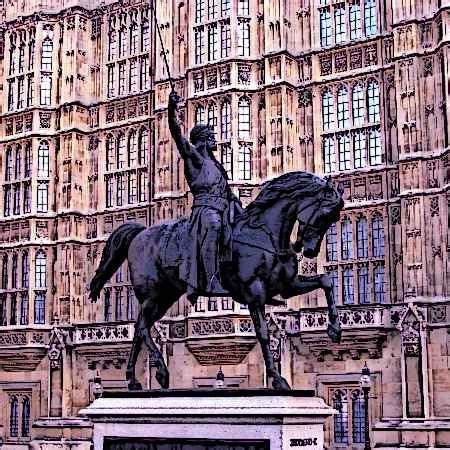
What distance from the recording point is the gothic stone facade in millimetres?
28984

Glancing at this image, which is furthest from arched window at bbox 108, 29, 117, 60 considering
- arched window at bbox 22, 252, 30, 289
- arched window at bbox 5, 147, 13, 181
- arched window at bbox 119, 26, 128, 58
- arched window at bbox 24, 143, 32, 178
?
arched window at bbox 22, 252, 30, 289

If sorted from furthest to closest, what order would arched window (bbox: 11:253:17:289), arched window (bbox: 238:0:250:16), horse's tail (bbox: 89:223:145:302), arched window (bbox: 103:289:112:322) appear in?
arched window (bbox: 11:253:17:289)
arched window (bbox: 103:289:112:322)
arched window (bbox: 238:0:250:16)
horse's tail (bbox: 89:223:145:302)

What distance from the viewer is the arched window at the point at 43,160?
125ft

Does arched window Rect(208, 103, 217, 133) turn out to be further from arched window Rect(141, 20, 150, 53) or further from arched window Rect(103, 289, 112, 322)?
arched window Rect(103, 289, 112, 322)

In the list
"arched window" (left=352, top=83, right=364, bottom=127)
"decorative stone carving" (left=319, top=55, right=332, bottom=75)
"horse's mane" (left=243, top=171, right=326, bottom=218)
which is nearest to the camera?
"horse's mane" (left=243, top=171, right=326, bottom=218)

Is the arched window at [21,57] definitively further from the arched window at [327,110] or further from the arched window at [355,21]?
the arched window at [355,21]

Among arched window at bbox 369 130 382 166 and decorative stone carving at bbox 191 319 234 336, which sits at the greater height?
arched window at bbox 369 130 382 166

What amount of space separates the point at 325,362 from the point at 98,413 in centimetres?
1844

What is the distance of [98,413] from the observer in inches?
509

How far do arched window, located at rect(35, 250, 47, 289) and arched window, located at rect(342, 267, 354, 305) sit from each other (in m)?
13.3

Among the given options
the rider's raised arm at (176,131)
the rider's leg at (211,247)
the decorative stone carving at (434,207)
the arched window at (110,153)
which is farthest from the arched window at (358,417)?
the rider's raised arm at (176,131)

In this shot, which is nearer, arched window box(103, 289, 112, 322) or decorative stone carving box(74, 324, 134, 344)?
decorative stone carving box(74, 324, 134, 344)

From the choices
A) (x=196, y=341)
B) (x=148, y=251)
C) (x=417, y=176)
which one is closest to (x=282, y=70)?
(x=417, y=176)

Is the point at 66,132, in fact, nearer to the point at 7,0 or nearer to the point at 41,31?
the point at 41,31
